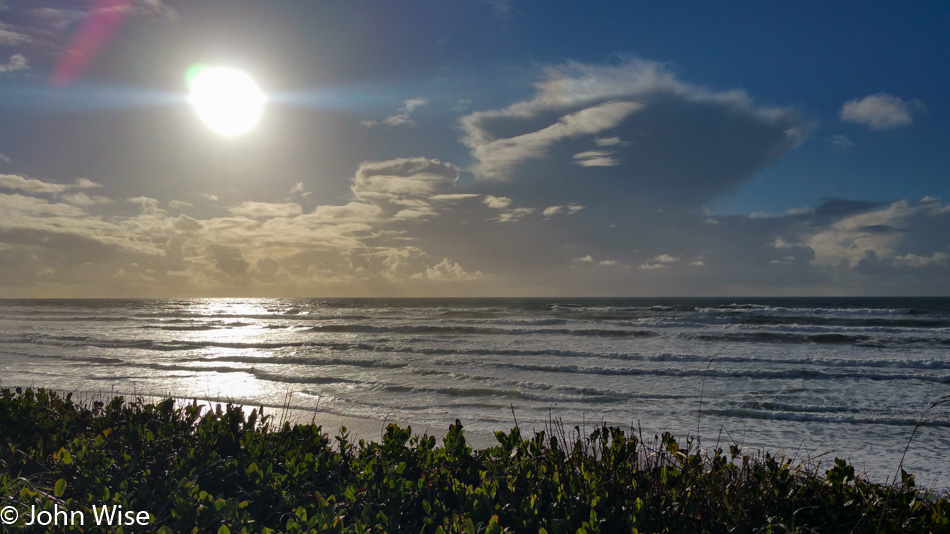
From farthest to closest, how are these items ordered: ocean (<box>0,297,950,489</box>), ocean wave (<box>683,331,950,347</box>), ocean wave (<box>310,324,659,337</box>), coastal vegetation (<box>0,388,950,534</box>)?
ocean wave (<box>310,324,659,337</box>) → ocean wave (<box>683,331,950,347</box>) → ocean (<box>0,297,950,489</box>) → coastal vegetation (<box>0,388,950,534</box>)

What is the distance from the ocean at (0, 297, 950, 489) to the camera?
30.3 ft

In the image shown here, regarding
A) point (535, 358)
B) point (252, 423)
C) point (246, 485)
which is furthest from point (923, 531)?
point (535, 358)

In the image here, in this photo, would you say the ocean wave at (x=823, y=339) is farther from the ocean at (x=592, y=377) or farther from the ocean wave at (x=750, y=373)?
the ocean wave at (x=750, y=373)

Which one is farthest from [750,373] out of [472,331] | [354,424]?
[472,331]

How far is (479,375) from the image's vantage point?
1521 cm

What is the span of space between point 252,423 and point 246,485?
3.47 ft

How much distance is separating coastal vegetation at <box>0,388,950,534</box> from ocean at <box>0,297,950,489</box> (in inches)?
26.2

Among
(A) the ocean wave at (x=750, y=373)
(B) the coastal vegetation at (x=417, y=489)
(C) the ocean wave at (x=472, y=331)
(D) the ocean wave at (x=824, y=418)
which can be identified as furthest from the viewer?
(C) the ocean wave at (x=472, y=331)

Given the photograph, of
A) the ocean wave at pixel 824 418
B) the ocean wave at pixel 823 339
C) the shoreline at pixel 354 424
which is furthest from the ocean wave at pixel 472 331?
the shoreline at pixel 354 424

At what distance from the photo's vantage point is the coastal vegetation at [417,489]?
9.35ft

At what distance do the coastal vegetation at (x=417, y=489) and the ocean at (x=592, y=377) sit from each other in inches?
26.2

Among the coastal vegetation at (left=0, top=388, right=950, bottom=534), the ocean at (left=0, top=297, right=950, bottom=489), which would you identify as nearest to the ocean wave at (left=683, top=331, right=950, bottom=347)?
the ocean at (left=0, top=297, right=950, bottom=489)

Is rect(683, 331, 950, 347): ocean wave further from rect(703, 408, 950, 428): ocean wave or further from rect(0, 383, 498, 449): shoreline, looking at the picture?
rect(0, 383, 498, 449): shoreline

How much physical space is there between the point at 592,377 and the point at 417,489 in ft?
40.4
